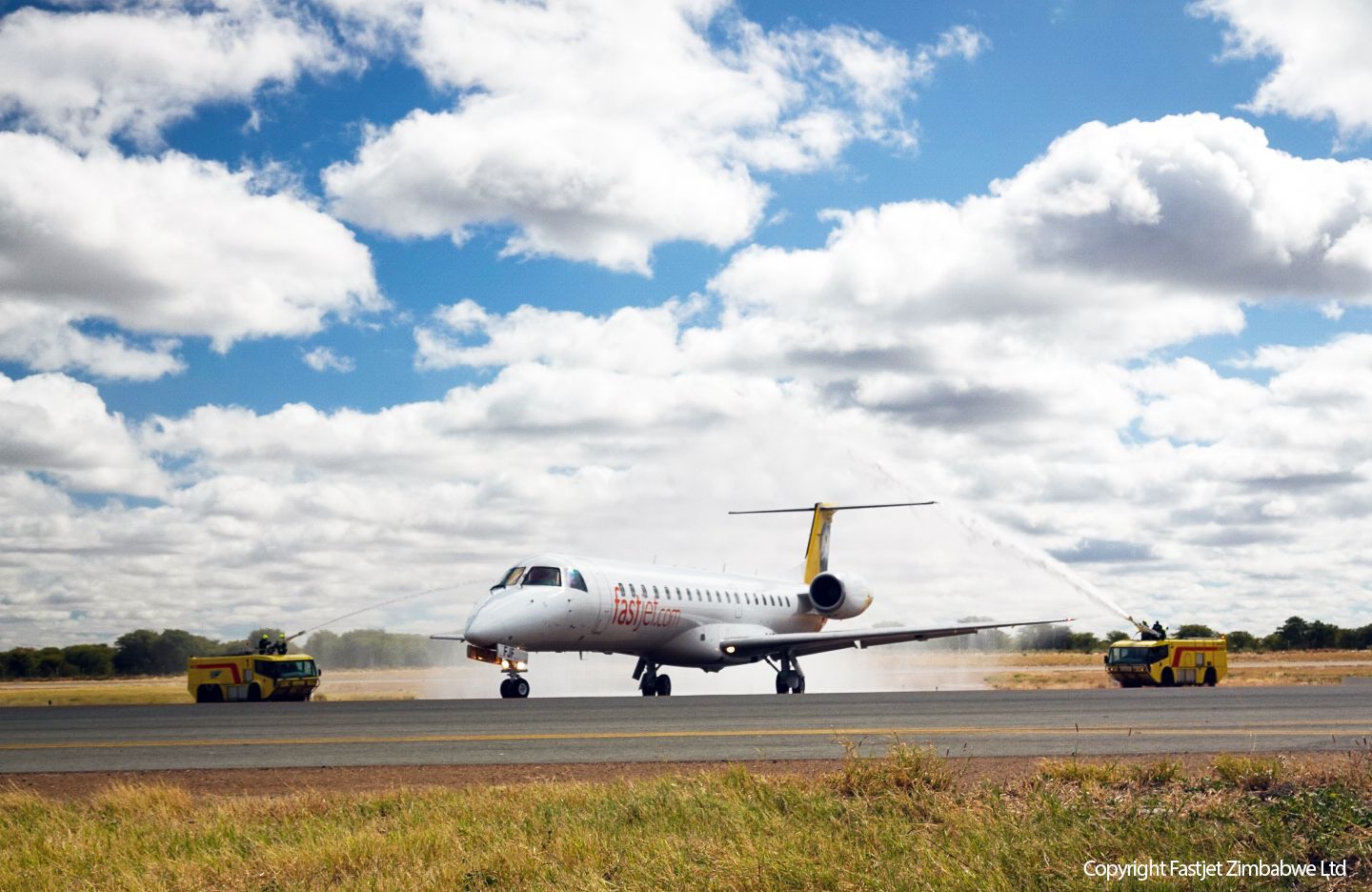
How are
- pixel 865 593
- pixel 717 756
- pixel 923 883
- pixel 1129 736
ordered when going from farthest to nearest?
pixel 865 593, pixel 1129 736, pixel 717 756, pixel 923 883

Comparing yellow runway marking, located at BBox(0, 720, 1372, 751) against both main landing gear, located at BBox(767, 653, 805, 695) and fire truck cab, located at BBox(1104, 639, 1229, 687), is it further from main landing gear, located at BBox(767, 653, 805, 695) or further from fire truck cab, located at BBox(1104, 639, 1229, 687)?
main landing gear, located at BBox(767, 653, 805, 695)

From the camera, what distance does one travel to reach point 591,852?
8.90 metres

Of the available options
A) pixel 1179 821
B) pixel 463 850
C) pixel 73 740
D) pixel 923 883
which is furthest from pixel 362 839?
pixel 73 740

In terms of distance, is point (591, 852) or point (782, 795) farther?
point (782, 795)

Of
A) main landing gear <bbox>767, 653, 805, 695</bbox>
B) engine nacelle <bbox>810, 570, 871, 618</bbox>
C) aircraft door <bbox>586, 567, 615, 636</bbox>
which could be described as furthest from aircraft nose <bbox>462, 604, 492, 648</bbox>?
engine nacelle <bbox>810, 570, 871, 618</bbox>

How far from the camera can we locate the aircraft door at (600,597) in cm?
3556

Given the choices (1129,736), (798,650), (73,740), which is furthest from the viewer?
(798,650)

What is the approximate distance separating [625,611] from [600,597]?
57.1 inches

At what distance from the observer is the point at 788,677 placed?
41.2m

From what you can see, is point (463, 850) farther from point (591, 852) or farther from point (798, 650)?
point (798, 650)

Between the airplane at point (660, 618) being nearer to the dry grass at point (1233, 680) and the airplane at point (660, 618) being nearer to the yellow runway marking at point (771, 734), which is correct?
the dry grass at point (1233, 680)

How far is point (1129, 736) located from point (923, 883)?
9.80 meters

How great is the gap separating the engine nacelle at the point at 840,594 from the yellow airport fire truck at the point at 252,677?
751 inches

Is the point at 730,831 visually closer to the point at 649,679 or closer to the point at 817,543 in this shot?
the point at 649,679
